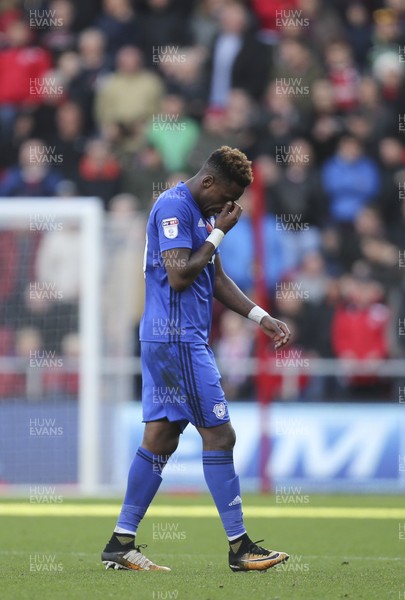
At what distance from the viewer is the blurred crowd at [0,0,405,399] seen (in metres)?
14.1

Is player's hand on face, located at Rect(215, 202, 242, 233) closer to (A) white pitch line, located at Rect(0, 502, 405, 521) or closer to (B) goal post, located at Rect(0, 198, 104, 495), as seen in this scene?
(A) white pitch line, located at Rect(0, 502, 405, 521)

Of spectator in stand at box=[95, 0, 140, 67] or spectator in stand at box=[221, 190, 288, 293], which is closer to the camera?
spectator in stand at box=[221, 190, 288, 293]

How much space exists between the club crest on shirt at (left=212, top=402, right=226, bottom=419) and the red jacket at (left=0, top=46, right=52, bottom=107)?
1128cm

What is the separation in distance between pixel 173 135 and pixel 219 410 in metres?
9.43

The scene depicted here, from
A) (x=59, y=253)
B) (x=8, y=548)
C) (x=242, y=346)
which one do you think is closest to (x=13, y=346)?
(x=59, y=253)

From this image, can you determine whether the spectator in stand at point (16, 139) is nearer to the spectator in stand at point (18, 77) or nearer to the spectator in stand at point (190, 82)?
the spectator in stand at point (18, 77)

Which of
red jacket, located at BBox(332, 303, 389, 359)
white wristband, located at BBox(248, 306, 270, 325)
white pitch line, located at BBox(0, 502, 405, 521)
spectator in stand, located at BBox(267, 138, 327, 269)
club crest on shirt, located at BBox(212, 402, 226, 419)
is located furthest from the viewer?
spectator in stand, located at BBox(267, 138, 327, 269)

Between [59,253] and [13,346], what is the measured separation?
3.61ft

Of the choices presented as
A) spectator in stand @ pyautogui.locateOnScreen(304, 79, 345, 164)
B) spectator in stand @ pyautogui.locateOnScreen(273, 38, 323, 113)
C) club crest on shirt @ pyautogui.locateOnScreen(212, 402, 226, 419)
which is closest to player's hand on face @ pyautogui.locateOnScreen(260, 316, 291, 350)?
club crest on shirt @ pyautogui.locateOnScreen(212, 402, 226, 419)

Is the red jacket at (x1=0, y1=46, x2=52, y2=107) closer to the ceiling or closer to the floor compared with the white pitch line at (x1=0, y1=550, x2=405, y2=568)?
closer to the ceiling

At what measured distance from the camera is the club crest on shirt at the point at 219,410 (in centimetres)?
697

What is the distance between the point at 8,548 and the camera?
8.41m

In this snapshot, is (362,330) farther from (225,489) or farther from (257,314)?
(225,489)

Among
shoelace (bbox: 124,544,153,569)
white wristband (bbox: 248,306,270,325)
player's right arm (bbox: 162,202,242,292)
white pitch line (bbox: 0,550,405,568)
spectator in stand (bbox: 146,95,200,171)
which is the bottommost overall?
white pitch line (bbox: 0,550,405,568)
